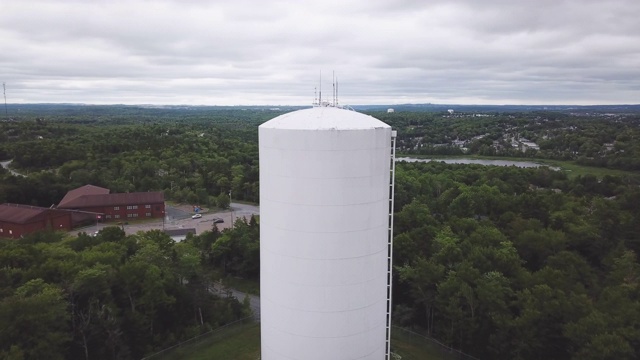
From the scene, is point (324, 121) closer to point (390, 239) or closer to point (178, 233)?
point (390, 239)

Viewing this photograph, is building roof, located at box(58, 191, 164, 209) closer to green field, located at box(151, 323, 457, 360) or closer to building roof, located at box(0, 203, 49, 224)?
building roof, located at box(0, 203, 49, 224)

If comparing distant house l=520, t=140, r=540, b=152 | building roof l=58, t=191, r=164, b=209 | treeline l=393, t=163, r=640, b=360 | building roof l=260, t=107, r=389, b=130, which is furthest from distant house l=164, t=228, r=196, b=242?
distant house l=520, t=140, r=540, b=152

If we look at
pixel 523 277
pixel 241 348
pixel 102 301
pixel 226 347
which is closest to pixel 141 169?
pixel 102 301

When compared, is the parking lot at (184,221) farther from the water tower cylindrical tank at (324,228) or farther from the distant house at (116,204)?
the water tower cylindrical tank at (324,228)

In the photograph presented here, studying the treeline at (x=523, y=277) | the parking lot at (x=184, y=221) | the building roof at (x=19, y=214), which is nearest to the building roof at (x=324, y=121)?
the treeline at (x=523, y=277)

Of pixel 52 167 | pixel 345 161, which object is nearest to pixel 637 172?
pixel 345 161

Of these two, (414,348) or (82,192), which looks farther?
(82,192)

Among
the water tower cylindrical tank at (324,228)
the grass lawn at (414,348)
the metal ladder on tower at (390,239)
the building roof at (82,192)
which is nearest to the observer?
the water tower cylindrical tank at (324,228)
